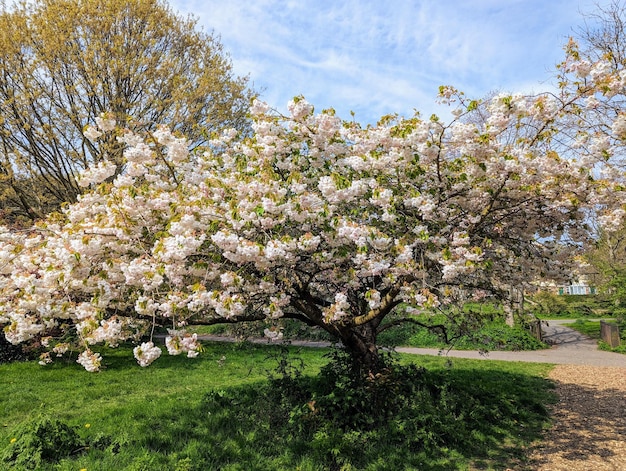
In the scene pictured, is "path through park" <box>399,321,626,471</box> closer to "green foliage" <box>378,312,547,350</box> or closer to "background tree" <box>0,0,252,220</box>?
"green foliage" <box>378,312,547,350</box>

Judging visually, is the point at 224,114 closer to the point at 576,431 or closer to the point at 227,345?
the point at 227,345

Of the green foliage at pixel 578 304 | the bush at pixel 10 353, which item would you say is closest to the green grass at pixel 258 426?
the bush at pixel 10 353

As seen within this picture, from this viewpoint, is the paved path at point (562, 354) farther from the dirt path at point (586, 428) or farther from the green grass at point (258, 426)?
the green grass at point (258, 426)

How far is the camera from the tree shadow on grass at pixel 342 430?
5.13m

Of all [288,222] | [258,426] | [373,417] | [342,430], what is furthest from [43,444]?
[373,417]

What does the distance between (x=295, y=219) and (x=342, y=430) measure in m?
3.02

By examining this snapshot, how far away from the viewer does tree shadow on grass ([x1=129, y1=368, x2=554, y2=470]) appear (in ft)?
16.8

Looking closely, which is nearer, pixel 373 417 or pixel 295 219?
pixel 295 219

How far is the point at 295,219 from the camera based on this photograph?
14.4ft

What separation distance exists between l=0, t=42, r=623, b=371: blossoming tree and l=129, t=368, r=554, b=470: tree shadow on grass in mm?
1483

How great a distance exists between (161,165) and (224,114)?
10310 millimetres

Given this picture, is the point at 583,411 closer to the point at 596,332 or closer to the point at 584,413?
the point at 584,413

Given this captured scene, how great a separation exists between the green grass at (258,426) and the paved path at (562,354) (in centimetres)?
396

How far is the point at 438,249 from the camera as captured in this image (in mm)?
4832
